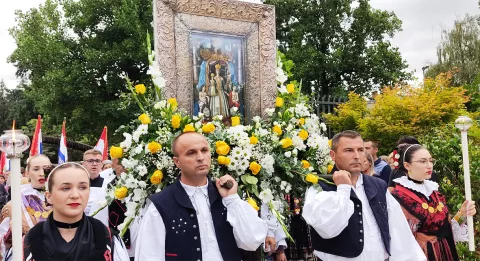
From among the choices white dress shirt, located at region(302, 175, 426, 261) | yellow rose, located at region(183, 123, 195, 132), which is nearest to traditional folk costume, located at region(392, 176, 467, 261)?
white dress shirt, located at region(302, 175, 426, 261)

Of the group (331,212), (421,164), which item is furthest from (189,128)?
(421,164)

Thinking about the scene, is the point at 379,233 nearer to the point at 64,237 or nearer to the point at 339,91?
the point at 64,237

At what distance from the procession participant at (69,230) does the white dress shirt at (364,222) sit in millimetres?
1422

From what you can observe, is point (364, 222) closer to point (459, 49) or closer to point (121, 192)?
point (121, 192)

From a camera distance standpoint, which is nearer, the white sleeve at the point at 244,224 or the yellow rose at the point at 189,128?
the white sleeve at the point at 244,224

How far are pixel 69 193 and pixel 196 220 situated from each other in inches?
33.9

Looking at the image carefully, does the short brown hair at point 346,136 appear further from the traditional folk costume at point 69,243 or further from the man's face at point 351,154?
the traditional folk costume at point 69,243

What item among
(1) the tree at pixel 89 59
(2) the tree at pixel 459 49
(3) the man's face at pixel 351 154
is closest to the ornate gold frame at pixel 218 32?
(3) the man's face at pixel 351 154

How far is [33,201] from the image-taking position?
17.0 feet

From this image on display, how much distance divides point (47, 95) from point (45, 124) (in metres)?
5.10

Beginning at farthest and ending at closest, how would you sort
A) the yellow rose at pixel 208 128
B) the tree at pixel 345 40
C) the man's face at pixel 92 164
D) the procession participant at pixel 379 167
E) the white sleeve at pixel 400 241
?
the tree at pixel 345 40, the procession participant at pixel 379 167, the man's face at pixel 92 164, the yellow rose at pixel 208 128, the white sleeve at pixel 400 241

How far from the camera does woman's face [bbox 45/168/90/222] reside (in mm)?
3047

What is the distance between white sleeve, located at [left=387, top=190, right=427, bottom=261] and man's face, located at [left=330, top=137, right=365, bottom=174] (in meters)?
0.45

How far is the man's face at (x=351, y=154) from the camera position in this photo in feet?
12.7
